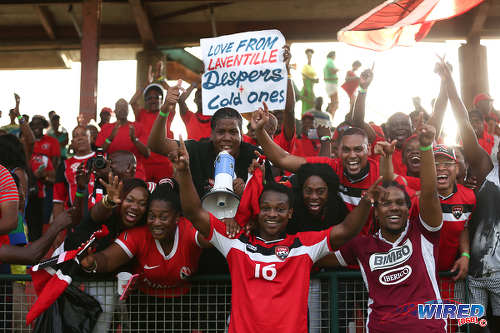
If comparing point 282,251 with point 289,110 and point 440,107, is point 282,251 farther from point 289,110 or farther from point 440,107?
point 440,107

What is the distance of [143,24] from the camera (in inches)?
449

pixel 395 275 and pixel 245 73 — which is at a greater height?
pixel 245 73

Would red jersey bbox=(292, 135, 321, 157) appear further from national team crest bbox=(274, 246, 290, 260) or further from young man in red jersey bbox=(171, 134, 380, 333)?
national team crest bbox=(274, 246, 290, 260)

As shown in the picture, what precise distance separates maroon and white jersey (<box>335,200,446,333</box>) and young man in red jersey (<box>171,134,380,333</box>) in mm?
216

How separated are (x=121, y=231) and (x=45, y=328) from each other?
819mm

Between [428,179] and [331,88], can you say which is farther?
[331,88]

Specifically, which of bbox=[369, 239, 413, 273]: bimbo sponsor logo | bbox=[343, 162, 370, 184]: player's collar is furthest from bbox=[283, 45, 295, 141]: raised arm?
bbox=[369, 239, 413, 273]: bimbo sponsor logo

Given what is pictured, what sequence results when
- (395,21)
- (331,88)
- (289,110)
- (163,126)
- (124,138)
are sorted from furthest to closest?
(331,88)
(124,138)
(395,21)
(289,110)
(163,126)

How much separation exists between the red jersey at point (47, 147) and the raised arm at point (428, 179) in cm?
634

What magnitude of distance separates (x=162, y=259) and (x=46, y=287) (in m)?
0.76

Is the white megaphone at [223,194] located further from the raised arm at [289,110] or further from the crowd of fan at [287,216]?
the raised arm at [289,110]

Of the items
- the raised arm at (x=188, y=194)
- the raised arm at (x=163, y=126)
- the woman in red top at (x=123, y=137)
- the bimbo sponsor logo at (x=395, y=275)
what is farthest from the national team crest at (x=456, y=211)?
the woman in red top at (x=123, y=137)

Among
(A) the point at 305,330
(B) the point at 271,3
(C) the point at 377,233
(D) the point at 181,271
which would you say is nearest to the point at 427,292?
(C) the point at 377,233

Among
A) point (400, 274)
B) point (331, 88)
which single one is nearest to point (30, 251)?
point (400, 274)
